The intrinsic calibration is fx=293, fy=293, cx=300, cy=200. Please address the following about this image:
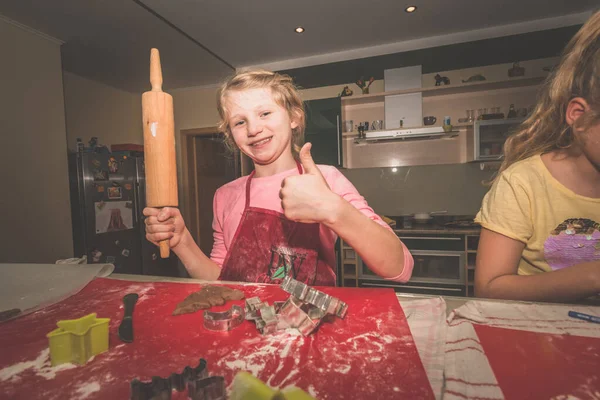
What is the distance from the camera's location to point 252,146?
38.2 inches

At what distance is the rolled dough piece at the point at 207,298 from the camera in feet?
2.12

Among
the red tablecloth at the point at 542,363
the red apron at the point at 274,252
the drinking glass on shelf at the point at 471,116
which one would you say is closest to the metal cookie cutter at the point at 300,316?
the red tablecloth at the point at 542,363

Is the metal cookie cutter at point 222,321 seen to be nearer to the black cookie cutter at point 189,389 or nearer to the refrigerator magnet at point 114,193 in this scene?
the black cookie cutter at point 189,389

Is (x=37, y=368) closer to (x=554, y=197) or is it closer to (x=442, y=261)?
(x=554, y=197)

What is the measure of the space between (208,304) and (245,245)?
36 centimetres

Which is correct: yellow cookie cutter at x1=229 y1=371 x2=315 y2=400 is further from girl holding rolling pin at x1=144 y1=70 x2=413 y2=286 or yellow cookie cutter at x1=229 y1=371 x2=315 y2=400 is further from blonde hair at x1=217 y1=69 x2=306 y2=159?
blonde hair at x1=217 y1=69 x2=306 y2=159

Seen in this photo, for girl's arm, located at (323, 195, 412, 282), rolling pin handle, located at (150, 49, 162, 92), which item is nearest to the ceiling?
rolling pin handle, located at (150, 49, 162, 92)

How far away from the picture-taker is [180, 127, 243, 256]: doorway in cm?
419

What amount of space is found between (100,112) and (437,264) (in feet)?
13.9

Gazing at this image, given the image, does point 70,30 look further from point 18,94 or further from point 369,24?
point 369,24

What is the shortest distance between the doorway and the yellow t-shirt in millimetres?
3325

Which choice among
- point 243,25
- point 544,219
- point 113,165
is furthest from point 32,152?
point 544,219

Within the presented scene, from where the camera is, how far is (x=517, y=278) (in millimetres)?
759

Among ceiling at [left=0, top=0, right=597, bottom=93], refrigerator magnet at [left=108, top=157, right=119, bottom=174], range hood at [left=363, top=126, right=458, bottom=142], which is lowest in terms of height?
refrigerator magnet at [left=108, top=157, right=119, bottom=174]
